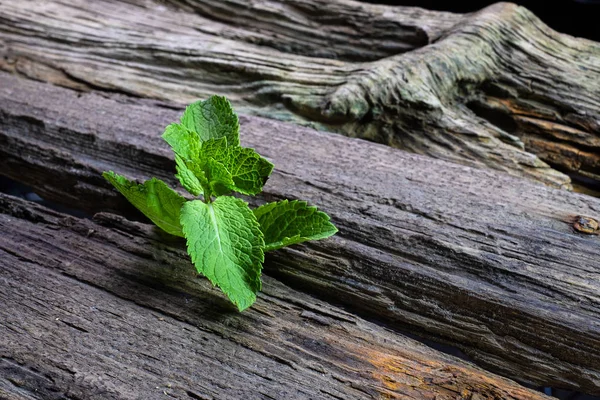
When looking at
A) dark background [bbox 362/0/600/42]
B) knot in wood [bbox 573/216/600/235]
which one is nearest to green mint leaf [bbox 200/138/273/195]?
knot in wood [bbox 573/216/600/235]

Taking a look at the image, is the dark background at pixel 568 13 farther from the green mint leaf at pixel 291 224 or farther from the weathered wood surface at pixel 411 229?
the green mint leaf at pixel 291 224

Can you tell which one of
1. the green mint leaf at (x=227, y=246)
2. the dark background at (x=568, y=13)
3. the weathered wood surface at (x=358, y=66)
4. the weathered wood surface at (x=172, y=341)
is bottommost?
the weathered wood surface at (x=172, y=341)

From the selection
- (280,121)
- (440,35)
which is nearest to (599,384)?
(280,121)

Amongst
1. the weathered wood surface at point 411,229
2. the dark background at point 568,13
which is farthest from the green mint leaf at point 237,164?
the dark background at point 568,13

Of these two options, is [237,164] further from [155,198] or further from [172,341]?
[172,341]

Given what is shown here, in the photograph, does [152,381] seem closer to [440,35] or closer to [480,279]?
[480,279]

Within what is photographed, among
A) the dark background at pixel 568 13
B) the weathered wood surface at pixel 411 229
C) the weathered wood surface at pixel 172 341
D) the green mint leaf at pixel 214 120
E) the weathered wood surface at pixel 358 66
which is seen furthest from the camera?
the dark background at pixel 568 13

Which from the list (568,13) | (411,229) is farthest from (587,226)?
(568,13)
